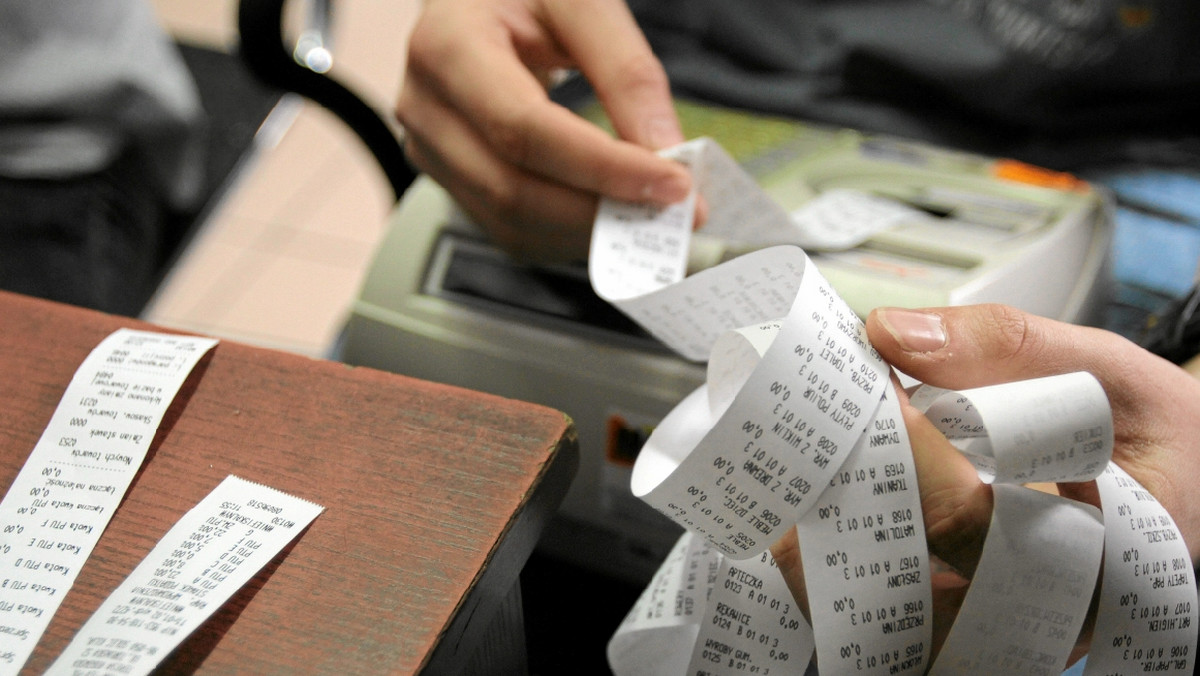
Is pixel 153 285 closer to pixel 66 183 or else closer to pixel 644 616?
pixel 66 183

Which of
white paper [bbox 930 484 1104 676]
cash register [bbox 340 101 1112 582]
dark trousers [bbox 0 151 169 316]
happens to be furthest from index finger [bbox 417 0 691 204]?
dark trousers [bbox 0 151 169 316]

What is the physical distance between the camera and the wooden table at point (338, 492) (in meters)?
0.38

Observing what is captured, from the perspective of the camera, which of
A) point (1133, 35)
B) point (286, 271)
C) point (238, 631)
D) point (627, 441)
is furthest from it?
point (286, 271)

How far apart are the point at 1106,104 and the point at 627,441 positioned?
2.28ft

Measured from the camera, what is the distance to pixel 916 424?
429 mm

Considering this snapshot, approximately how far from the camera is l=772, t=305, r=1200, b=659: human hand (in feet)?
1.41

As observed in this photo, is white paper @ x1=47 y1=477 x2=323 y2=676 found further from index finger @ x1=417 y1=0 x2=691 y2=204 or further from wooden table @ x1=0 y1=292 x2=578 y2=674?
index finger @ x1=417 y1=0 x2=691 y2=204

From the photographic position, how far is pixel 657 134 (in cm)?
70

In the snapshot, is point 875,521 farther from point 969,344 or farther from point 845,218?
point 845,218

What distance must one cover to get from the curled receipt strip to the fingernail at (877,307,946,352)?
0.05ft

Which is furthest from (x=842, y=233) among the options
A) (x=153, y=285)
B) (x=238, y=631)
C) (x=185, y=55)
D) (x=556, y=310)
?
(x=185, y=55)

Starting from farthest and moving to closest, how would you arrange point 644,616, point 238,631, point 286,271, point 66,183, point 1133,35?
1. point 286,271
2. point 66,183
3. point 1133,35
4. point 644,616
5. point 238,631

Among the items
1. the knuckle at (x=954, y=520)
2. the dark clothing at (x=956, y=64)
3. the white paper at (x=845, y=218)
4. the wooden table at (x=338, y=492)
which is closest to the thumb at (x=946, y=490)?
the knuckle at (x=954, y=520)

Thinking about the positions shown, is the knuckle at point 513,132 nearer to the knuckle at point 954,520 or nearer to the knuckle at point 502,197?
the knuckle at point 502,197
